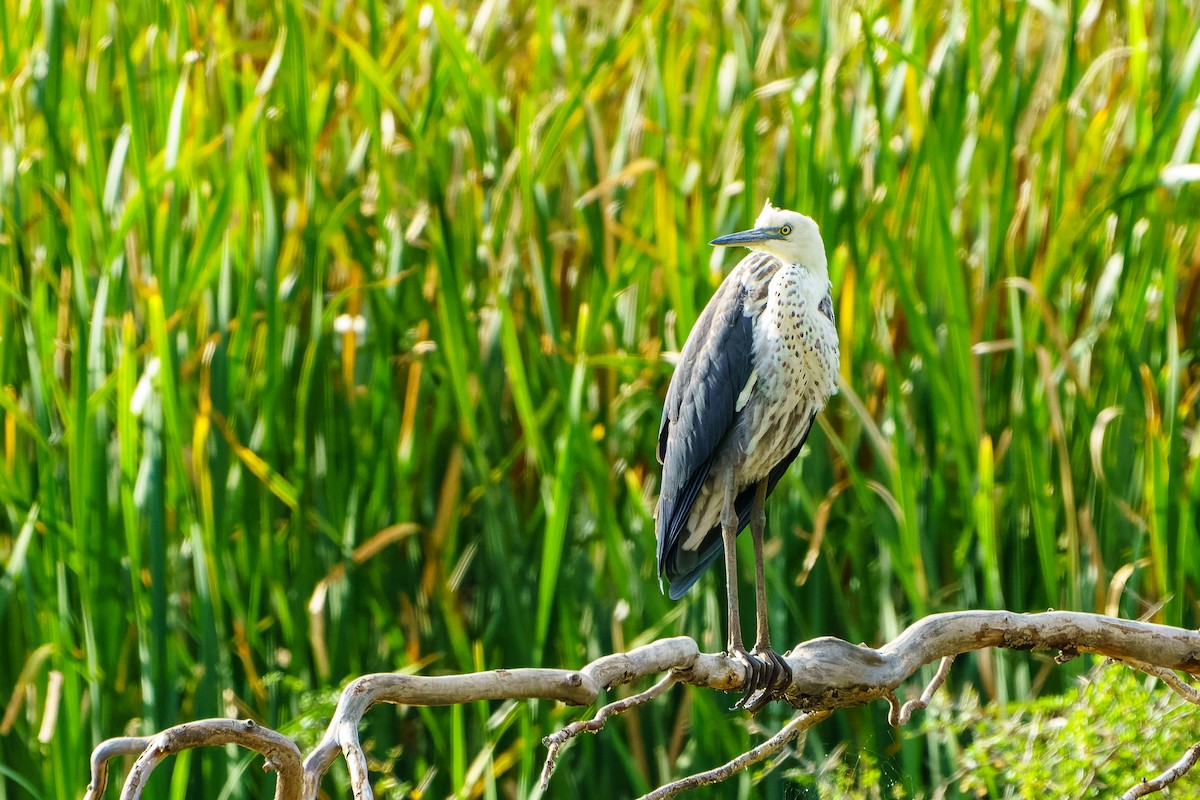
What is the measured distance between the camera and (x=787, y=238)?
2.42m

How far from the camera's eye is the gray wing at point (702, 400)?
8.02ft

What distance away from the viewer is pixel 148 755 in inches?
51.6

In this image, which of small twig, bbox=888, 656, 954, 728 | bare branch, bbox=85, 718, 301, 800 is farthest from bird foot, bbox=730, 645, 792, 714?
bare branch, bbox=85, 718, 301, 800

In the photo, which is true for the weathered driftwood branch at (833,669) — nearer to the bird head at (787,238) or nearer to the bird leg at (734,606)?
the bird leg at (734,606)

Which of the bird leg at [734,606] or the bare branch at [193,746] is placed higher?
the bare branch at [193,746]

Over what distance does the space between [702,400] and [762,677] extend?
55 cm

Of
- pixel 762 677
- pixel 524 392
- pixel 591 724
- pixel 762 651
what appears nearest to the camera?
pixel 591 724

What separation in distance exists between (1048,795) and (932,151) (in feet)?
4.79

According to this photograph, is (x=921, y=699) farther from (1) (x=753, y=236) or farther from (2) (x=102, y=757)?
(2) (x=102, y=757)

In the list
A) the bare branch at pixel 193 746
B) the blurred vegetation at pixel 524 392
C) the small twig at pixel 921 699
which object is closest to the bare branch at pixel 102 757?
the bare branch at pixel 193 746

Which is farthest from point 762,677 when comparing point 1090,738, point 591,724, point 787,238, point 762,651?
point 787,238

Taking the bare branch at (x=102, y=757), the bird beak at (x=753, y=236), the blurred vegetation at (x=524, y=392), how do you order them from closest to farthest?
the bare branch at (x=102, y=757), the bird beak at (x=753, y=236), the blurred vegetation at (x=524, y=392)

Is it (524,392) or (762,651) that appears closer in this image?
(762,651)

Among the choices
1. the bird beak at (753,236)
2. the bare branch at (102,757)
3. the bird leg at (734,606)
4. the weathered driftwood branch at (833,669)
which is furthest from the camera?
the bird beak at (753,236)
